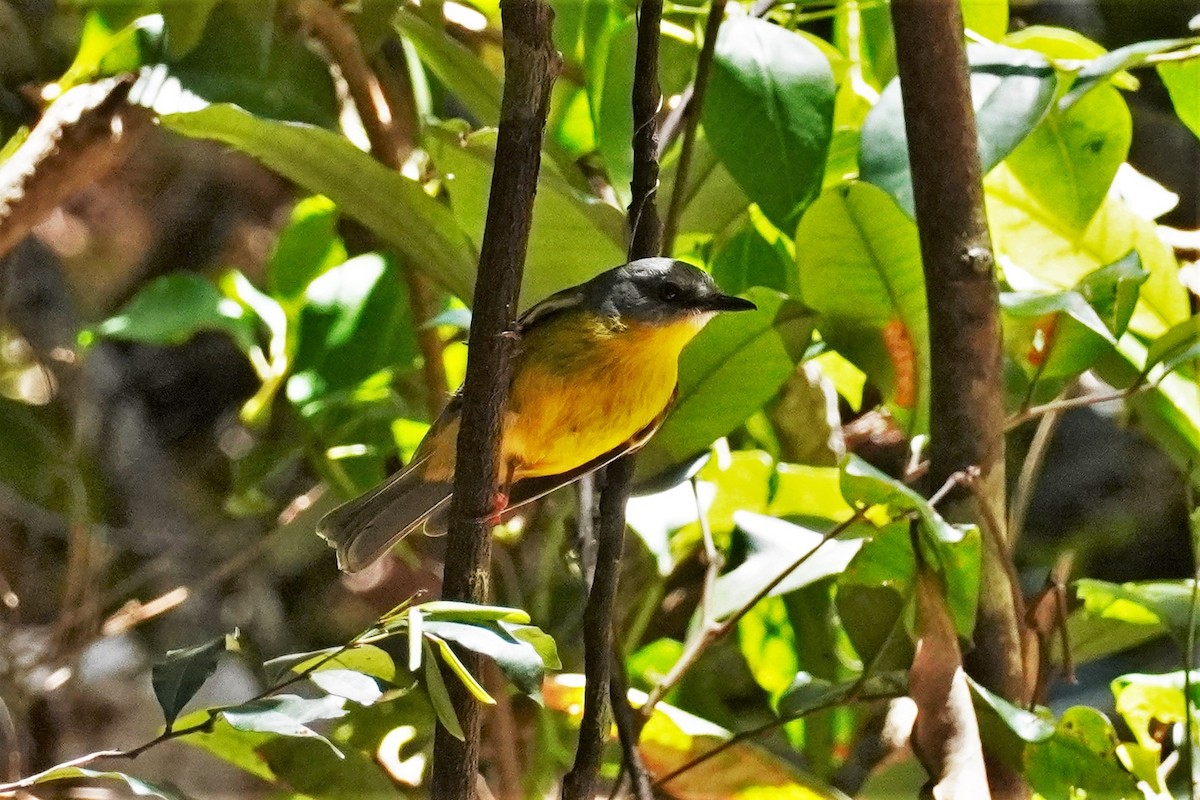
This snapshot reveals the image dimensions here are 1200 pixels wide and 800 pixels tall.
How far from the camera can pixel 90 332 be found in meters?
1.55

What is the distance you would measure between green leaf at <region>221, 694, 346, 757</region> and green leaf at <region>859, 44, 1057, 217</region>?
0.74m

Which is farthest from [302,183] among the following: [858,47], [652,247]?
[858,47]

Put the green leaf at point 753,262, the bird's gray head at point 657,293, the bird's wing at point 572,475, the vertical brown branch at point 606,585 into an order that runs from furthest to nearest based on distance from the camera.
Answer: the green leaf at point 753,262, the bird's wing at point 572,475, the bird's gray head at point 657,293, the vertical brown branch at point 606,585

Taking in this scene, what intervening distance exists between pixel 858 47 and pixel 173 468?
1708 mm

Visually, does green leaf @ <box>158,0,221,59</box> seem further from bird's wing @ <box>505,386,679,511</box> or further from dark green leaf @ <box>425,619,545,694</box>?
dark green leaf @ <box>425,619,545,694</box>

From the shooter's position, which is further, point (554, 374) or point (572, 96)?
point (572, 96)

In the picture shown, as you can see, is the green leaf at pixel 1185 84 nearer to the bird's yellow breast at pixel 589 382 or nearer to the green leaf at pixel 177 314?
the bird's yellow breast at pixel 589 382

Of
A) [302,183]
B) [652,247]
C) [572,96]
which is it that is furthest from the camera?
[572,96]

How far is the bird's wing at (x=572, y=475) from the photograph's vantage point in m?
1.26

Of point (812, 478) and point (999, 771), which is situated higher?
point (812, 478)

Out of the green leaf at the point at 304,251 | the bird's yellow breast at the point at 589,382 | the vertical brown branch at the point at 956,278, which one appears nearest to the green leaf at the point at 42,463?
the green leaf at the point at 304,251

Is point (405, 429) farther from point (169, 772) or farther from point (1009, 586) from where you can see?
point (169, 772)

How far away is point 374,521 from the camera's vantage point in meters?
1.35

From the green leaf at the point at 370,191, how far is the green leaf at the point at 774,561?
41 cm
